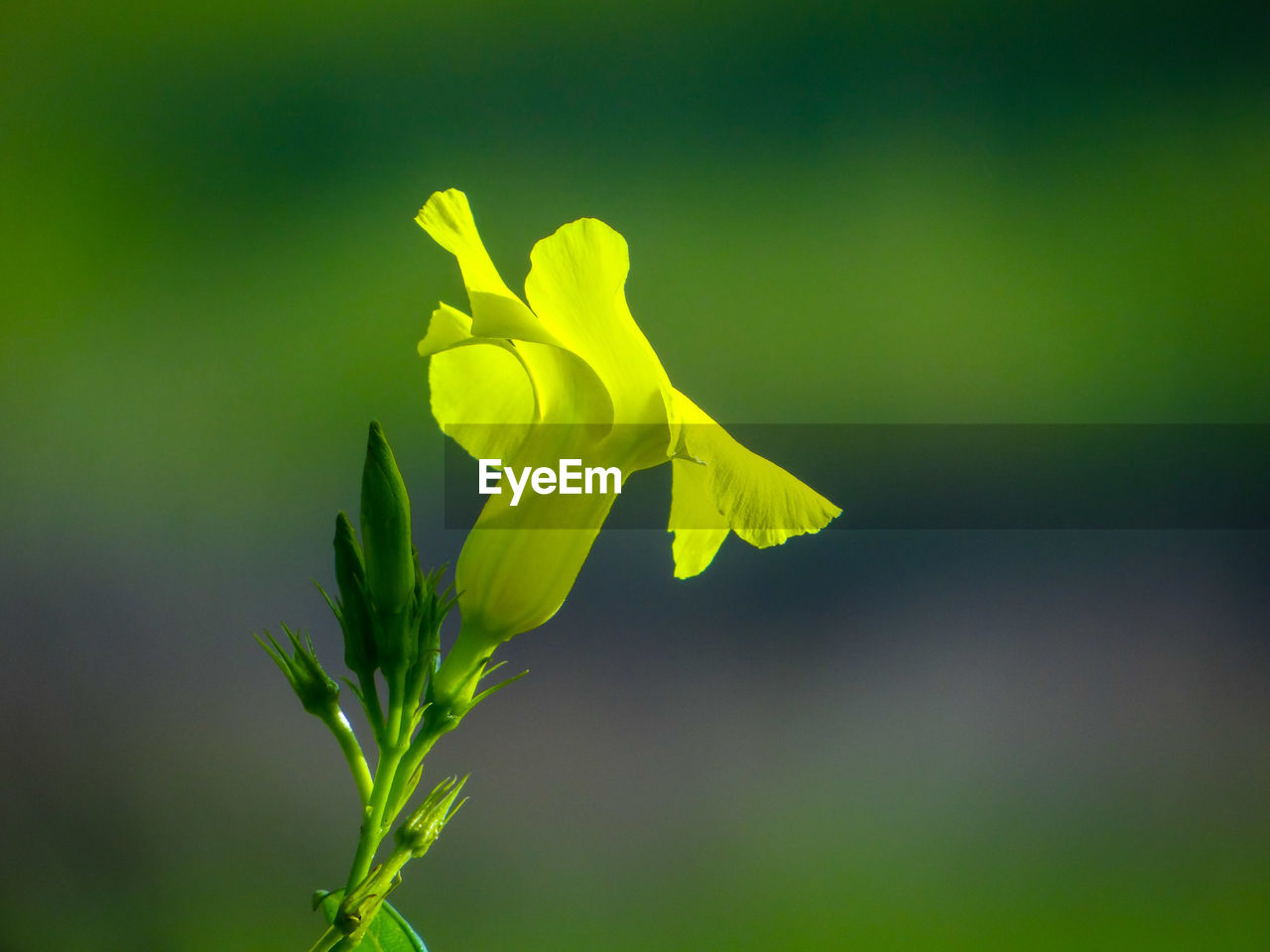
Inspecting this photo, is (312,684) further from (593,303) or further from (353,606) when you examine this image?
(593,303)

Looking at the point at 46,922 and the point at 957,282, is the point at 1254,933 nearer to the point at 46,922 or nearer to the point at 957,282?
the point at 957,282

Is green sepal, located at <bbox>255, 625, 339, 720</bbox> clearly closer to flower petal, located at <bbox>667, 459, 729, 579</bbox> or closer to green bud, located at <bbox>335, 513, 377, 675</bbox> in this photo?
green bud, located at <bbox>335, 513, 377, 675</bbox>

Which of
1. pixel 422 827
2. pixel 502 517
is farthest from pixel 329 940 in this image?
pixel 502 517

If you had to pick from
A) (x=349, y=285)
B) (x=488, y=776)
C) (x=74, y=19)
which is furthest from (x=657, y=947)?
(x=74, y=19)

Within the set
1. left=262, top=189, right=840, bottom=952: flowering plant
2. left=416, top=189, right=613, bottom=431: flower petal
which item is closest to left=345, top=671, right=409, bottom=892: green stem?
left=262, top=189, right=840, bottom=952: flowering plant

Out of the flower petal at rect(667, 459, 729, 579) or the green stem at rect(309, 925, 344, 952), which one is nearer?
the green stem at rect(309, 925, 344, 952)

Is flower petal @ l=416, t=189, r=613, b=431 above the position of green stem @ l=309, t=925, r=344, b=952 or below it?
above

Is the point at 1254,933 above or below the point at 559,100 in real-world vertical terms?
below
